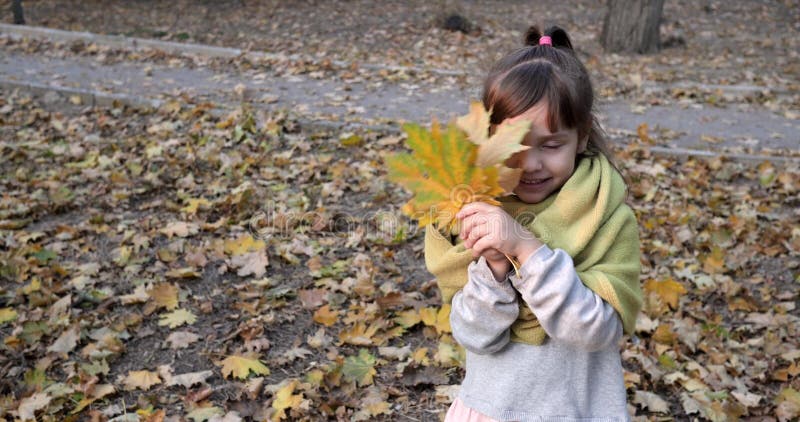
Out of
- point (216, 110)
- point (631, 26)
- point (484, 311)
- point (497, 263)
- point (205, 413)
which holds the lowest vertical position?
point (205, 413)

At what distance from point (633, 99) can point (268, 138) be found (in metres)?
3.68

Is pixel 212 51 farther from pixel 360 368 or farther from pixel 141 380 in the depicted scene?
pixel 360 368

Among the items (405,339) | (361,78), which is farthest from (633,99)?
(405,339)

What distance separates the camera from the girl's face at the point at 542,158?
1.56 metres

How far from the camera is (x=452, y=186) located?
144cm

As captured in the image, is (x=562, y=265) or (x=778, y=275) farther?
(x=778, y=275)

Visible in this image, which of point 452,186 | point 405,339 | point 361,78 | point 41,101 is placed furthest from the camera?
point 361,78

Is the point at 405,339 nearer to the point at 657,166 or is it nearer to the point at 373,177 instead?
the point at 373,177

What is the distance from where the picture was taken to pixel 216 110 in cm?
661

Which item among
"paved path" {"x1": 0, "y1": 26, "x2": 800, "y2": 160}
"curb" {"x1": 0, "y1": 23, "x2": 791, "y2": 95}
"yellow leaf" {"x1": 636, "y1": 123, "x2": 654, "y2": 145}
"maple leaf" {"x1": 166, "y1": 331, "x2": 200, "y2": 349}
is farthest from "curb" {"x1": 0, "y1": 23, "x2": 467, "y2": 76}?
"maple leaf" {"x1": 166, "y1": 331, "x2": 200, "y2": 349}

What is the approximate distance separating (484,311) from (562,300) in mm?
188

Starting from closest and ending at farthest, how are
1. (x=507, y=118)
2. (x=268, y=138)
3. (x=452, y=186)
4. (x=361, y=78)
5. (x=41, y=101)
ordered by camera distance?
(x=452, y=186) → (x=507, y=118) → (x=268, y=138) → (x=41, y=101) → (x=361, y=78)

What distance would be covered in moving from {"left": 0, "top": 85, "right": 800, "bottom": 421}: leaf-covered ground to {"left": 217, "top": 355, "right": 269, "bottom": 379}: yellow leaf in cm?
1

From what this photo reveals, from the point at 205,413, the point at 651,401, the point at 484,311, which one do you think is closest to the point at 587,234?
the point at 484,311
